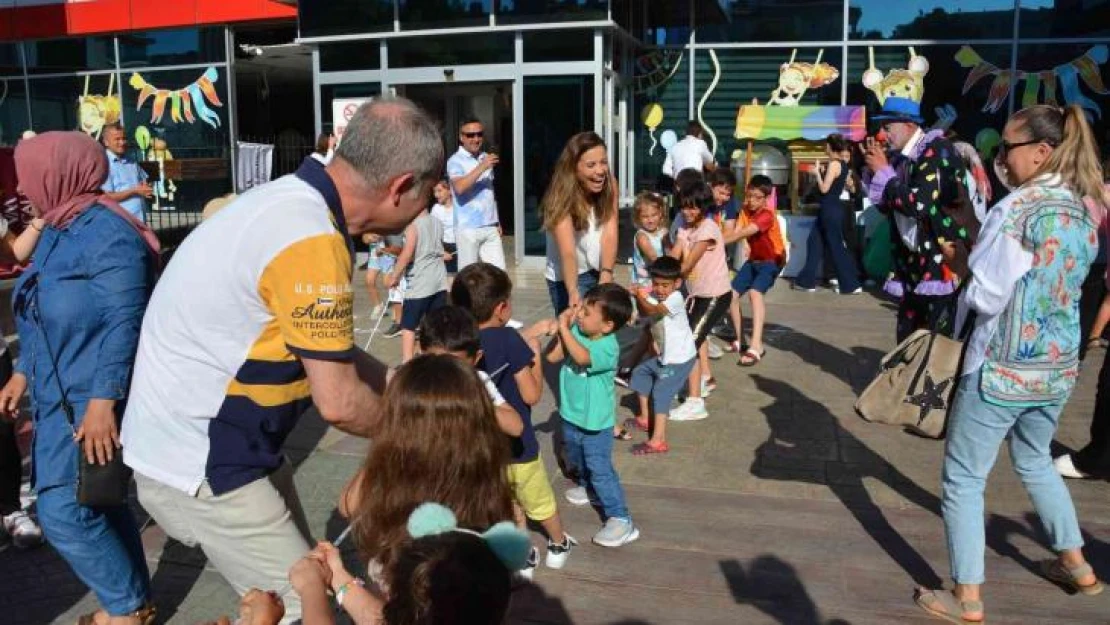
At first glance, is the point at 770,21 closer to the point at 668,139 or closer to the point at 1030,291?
the point at 668,139

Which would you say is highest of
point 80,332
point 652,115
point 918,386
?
point 652,115

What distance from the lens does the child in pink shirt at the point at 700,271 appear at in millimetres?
6270

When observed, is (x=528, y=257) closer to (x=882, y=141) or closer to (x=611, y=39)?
(x=611, y=39)

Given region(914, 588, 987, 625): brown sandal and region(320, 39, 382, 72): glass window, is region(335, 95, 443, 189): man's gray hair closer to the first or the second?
region(914, 588, 987, 625): brown sandal

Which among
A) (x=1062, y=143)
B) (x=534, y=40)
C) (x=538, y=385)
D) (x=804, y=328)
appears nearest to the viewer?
(x=1062, y=143)

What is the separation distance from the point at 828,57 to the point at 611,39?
373 centimetres

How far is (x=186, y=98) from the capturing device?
685 inches

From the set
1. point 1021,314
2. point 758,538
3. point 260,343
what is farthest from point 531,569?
point 1021,314

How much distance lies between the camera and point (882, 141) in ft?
18.3

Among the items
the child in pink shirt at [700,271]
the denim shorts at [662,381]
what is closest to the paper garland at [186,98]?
the child in pink shirt at [700,271]

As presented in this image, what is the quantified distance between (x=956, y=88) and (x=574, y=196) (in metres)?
10.6

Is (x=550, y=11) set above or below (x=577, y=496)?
above

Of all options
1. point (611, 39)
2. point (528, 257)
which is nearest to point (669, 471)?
point (528, 257)

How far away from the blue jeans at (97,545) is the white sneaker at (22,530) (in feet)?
4.30
